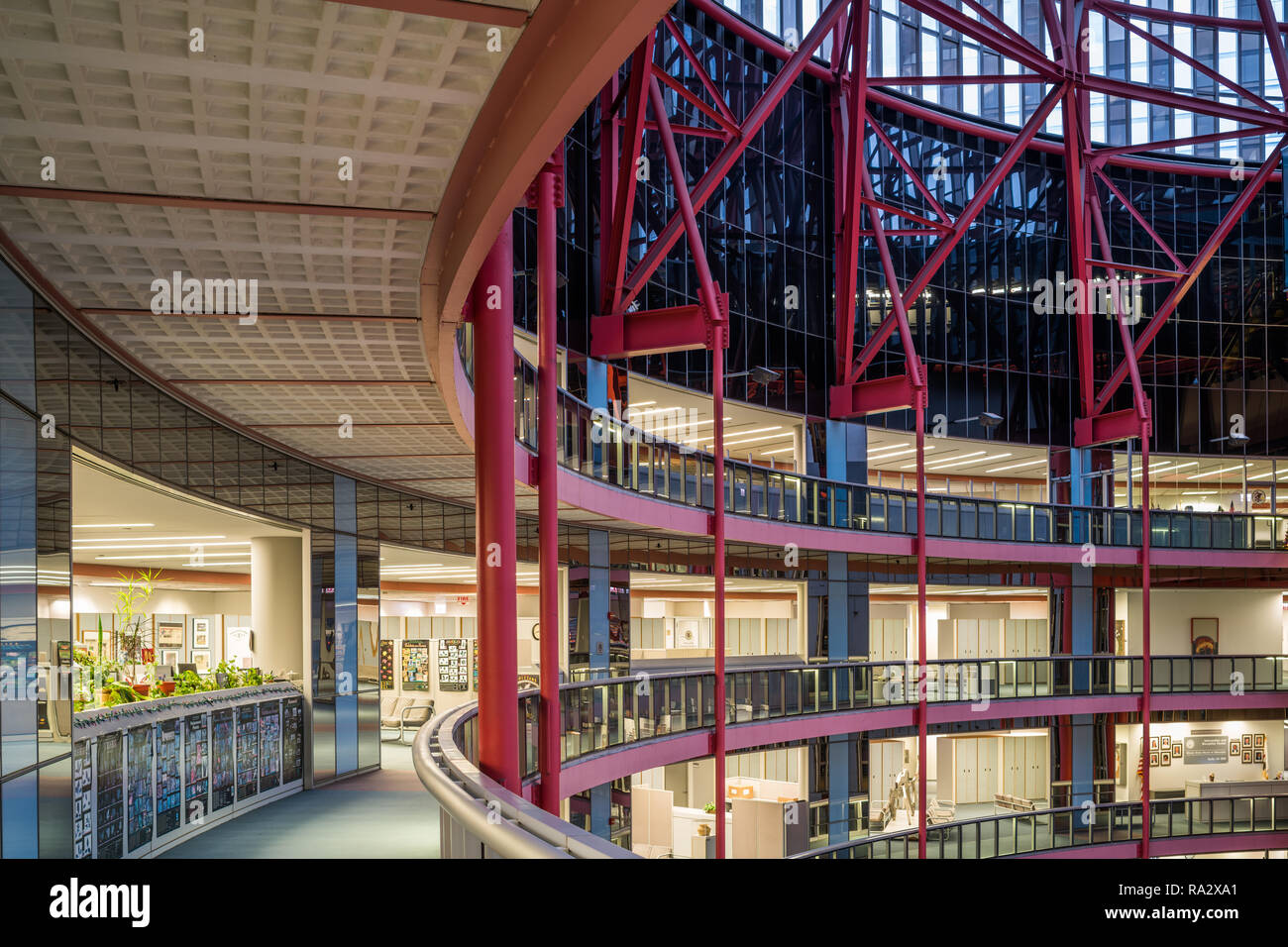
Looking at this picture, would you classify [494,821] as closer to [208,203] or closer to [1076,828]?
[208,203]

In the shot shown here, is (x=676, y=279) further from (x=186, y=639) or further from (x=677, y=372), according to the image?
(x=186, y=639)

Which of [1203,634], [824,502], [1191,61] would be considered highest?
[1191,61]

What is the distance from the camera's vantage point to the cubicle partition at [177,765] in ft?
32.4

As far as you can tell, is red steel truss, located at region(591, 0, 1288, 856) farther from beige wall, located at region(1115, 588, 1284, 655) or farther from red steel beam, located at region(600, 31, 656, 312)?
beige wall, located at region(1115, 588, 1284, 655)

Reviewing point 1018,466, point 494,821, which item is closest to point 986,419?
point 1018,466

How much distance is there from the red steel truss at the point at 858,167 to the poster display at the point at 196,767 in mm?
7476

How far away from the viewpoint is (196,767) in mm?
12820

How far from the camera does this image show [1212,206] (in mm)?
38531

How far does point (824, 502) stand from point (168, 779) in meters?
18.8

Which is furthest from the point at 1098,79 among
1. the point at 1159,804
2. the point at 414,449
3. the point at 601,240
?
the point at 414,449

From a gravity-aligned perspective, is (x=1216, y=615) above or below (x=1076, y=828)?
above

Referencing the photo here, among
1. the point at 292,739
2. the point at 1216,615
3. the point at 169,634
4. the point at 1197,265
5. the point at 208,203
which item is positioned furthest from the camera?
the point at 1216,615

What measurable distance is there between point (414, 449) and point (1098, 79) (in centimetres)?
2267

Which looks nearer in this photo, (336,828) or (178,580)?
(336,828)
